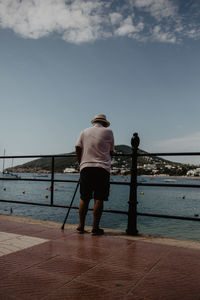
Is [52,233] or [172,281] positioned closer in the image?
[172,281]

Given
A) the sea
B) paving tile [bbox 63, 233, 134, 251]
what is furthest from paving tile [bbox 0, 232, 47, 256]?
the sea

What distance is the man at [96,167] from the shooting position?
372 cm

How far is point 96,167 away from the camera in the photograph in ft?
12.2

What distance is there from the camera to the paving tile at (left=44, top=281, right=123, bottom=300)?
175 centimetres

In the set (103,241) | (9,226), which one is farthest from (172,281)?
(9,226)

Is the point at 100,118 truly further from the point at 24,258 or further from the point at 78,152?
the point at 24,258

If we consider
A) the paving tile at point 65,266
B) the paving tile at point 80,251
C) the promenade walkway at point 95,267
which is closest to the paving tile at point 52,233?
the promenade walkway at point 95,267

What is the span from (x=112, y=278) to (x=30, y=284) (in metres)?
0.65

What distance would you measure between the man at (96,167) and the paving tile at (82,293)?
179 centimetres

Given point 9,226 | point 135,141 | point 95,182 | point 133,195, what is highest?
point 135,141

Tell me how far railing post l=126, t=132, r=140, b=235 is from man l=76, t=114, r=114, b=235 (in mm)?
445

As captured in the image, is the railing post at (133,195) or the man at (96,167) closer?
the man at (96,167)

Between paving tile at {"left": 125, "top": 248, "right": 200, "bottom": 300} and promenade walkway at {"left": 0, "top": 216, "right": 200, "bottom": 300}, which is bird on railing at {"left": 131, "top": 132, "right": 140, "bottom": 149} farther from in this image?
paving tile at {"left": 125, "top": 248, "right": 200, "bottom": 300}

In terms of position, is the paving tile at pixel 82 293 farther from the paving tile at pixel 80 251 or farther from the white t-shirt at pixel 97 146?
the white t-shirt at pixel 97 146
